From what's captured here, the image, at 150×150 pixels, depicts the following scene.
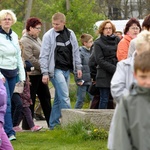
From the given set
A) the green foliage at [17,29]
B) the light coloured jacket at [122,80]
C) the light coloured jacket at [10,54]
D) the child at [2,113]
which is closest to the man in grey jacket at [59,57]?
the light coloured jacket at [10,54]

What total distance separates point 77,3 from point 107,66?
12192 mm

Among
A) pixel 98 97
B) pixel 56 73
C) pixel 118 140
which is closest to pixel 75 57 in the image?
pixel 56 73

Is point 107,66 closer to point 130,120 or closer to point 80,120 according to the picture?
point 80,120

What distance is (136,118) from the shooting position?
16.5ft

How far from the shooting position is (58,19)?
38.9ft

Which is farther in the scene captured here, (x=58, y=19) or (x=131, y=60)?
(x=58, y=19)

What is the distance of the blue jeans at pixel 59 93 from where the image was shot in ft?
38.4

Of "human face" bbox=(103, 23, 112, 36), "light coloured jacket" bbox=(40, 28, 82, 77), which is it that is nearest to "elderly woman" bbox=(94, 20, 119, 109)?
"human face" bbox=(103, 23, 112, 36)

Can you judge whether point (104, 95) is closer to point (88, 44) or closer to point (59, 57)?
point (59, 57)

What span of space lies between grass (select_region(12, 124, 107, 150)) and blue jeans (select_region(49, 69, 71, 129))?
0.61 metres

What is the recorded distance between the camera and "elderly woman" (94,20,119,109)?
40.2ft

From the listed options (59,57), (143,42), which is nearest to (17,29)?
(59,57)

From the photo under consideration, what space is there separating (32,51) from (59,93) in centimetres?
99

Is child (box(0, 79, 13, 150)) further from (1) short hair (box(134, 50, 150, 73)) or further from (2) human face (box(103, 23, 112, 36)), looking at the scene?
(2) human face (box(103, 23, 112, 36))
